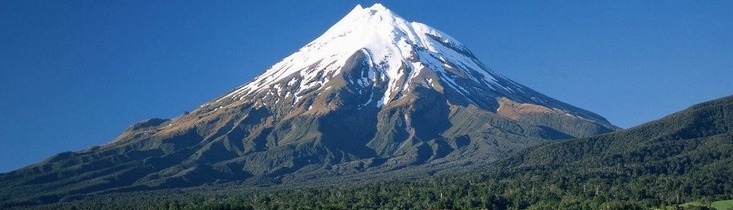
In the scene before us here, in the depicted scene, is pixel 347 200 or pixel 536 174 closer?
pixel 347 200

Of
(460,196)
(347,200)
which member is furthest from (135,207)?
(460,196)

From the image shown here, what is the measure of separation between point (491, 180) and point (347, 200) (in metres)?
33.6

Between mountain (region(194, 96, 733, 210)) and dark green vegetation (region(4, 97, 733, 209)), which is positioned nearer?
mountain (region(194, 96, 733, 210))

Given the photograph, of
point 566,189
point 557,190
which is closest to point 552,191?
point 557,190

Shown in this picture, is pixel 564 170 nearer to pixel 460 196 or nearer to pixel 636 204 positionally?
pixel 460 196

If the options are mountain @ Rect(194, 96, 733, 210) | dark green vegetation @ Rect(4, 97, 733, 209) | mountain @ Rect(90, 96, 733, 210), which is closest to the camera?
mountain @ Rect(194, 96, 733, 210)

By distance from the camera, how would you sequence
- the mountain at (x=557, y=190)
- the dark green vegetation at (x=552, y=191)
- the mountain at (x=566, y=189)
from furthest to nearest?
the dark green vegetation at (x=552, y=191) → the mountain at (x=557, y=190) → the mountain at (x=566, y=189)

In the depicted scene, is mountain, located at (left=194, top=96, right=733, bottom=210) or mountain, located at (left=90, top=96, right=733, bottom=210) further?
mountain, located at (left=90, top=96, right=733, bottom=210)

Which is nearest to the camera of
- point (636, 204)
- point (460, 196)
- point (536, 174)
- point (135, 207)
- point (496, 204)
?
point (636, 204)

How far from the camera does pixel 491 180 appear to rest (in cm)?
19012

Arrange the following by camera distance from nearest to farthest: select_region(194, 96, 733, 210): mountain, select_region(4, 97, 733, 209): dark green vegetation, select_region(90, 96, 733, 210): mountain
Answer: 1. select_region(194, 96, 733, 210): mountain
2. select_region(90, 96, 733, 210): mountain
3. select_region(4, 97, 733, 209): dark green vegetation

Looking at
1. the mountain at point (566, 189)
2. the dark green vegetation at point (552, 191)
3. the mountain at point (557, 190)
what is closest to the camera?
the mountain at point (566, 189)

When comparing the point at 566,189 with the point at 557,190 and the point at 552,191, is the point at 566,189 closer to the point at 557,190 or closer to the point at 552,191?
the point at 557,190

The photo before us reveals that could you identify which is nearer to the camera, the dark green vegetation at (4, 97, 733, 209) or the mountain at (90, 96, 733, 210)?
the mountain at (90, 96, 733, 210)
